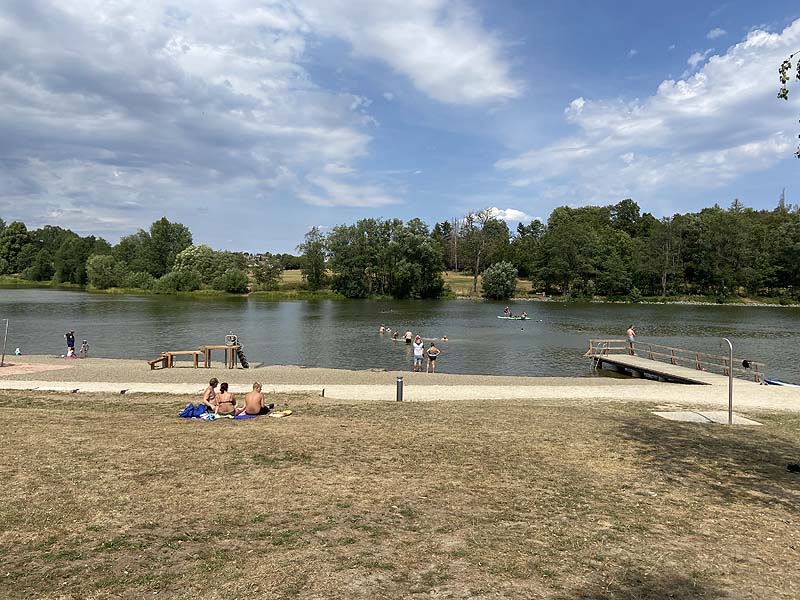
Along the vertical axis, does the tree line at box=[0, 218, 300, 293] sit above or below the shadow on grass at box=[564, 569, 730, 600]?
above

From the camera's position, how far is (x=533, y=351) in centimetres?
3978

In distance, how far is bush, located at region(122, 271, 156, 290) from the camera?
12044cm

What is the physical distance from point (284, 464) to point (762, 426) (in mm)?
11630

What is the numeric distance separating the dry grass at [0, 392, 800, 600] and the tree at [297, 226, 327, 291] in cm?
10248

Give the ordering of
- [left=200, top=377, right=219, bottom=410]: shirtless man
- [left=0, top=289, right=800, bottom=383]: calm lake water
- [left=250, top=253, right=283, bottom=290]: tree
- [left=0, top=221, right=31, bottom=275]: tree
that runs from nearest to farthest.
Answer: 1. [left=200, top=377, right=219, bottom=410]: shirtless man
2. [left=0, top=289, right=800, bottom=383]: calm lake water
3. [left=250, top=253, right=283, bottom=290]: tree
4. [left=0, top=221, right=31, bottom=275]: tree

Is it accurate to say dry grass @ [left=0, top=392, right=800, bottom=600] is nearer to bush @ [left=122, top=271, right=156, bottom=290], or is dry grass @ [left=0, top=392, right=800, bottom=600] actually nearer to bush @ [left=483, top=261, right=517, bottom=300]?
bush @ [left=483, top=261, right=517, bottom=300]

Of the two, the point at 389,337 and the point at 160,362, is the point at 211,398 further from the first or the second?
the point at 389,337

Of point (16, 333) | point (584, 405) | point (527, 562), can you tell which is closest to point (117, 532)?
point (527, 562)

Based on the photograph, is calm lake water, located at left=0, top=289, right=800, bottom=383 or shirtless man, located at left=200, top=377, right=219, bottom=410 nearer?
shirtless man, located at left=200, top=377, right=219, bottom=410

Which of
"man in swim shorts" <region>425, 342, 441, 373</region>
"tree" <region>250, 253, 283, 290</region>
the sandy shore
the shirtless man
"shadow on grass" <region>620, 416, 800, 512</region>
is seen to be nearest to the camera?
"shadow on grass" <region>620, 416, 800, 512</region>

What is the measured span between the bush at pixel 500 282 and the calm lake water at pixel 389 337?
3191 cm

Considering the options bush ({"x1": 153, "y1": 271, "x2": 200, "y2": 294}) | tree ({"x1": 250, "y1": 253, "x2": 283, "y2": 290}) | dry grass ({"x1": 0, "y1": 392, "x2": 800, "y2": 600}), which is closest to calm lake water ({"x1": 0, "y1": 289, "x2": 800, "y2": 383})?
dry grass ({"x1": 0, "y1": 392, "x2": 800, "y2": 600})

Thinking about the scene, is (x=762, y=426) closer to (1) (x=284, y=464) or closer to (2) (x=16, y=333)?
(1) (x=284, y=464)

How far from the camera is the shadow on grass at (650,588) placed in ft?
17.3
